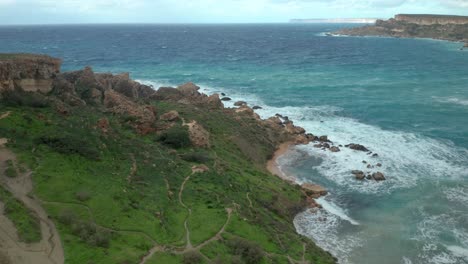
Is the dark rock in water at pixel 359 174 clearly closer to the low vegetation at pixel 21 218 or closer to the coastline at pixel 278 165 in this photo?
the coastline at pixel 278 165

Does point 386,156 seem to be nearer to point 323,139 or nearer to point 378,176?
point 378,176

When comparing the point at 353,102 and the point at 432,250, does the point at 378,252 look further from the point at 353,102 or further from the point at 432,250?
the point at 353,102

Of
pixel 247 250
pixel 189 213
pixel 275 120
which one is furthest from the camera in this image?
pixel 275 120

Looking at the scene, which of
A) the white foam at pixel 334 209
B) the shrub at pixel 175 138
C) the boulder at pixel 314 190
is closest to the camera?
the white foam at pixel 334 209

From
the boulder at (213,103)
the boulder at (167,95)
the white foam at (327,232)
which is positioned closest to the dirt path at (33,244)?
the white foam at (327,232)

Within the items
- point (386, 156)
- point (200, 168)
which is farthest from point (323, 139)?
point (200, 168)

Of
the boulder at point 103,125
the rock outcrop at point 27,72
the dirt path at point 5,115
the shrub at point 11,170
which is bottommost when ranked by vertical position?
the shrub at point 11,170
